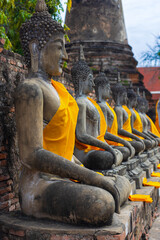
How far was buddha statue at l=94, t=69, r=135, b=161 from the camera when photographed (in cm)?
549

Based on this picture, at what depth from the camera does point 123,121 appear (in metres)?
6.90

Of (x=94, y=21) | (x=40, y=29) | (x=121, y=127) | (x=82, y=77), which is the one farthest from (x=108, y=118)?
(x=94, y=21)

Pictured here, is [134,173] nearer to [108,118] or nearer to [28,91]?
[108,118]

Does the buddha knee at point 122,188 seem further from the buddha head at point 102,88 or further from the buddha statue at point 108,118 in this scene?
the buddha head at point 102,88

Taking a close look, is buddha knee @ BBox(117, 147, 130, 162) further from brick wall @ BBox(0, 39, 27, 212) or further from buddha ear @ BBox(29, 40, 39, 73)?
buddha ear @ BBox(29, 40, 39, 73)

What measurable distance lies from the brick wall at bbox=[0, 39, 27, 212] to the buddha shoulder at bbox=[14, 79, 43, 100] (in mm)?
716

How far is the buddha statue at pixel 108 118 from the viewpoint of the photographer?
216 inches

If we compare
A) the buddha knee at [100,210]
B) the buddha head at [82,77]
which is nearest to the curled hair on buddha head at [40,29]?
the buddha knee at [100,210]

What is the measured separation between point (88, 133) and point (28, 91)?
199cm

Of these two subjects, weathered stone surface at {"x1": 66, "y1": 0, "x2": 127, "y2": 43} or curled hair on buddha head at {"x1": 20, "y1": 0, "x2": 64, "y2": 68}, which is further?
weathered stone surface at {"x1": 66, "y1": 0, "x2": 127, "y2": 43}

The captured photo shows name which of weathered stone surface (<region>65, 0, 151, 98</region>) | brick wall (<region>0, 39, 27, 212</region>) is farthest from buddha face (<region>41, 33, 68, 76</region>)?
weathered stone surface (<region>65, 0, 151, 98</region>)

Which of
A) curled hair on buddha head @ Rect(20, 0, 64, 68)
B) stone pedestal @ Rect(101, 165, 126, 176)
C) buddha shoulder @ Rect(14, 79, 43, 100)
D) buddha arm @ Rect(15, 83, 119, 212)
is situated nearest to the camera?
buddha arm @ Rect(15, 83, 119, 212)

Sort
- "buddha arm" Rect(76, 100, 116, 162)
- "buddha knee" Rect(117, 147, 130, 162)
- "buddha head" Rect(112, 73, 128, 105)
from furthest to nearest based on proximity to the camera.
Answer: "buddha head" Rect(112, 73, 128, 105) → "buddha knee" Rect(117, 147, 130, 162) → "buddha arm" Rect(76, 100, 116, 162)

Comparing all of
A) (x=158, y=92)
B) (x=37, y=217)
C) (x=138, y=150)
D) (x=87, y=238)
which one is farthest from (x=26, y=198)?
(x=158, y=92)
